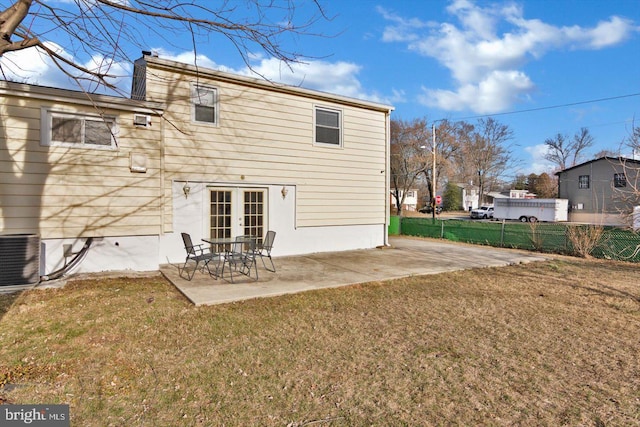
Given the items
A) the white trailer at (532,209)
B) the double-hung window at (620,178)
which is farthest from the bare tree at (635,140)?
the white trailer at (532,209)

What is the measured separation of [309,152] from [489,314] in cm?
667

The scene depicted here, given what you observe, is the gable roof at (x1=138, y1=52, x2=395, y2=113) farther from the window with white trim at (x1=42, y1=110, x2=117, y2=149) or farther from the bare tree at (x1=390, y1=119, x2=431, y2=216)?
the bare tree at (x1=390, y1=119, x2=431, y2=216)

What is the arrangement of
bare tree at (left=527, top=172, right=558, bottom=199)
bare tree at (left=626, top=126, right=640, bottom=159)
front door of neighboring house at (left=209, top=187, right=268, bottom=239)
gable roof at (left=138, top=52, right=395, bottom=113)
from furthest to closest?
bare tree at (left=527, top=172, right=558, bottom=199), front door of neighboring house at (left=209, top=187, right=268, bottom=239), gable roof at (left=138, top=52, right=395, bottom=113), bare tree at (left=626, top=126, right=640, bottom=159)

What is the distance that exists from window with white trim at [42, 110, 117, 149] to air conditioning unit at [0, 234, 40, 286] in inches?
70.3

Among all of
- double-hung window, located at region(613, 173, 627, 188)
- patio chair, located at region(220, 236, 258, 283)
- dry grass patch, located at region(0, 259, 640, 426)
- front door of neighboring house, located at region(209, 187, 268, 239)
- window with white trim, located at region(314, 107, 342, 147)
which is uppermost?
window with white trim, located at region(314, 107, 342, 147)

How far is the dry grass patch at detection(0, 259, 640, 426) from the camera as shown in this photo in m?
2.58

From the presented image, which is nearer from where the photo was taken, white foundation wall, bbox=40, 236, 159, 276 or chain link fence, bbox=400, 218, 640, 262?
white foundation wall, bbox=40, 236, 159, 276

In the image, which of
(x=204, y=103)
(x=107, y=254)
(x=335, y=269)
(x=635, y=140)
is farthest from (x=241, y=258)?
(x=635, y=140)

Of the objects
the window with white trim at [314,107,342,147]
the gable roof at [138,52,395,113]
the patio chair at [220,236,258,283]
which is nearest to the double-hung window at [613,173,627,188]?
the gable roof at [138,52,395,113]

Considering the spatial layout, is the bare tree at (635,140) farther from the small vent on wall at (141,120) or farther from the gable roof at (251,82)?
the small vent on wall at (141,120)

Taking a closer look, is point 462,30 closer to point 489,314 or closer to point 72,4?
point 489,314

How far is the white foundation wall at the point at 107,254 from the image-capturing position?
6.57 m

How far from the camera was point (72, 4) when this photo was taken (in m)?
3.22

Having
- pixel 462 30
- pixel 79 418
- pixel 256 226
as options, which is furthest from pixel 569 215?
pixel 79 418
